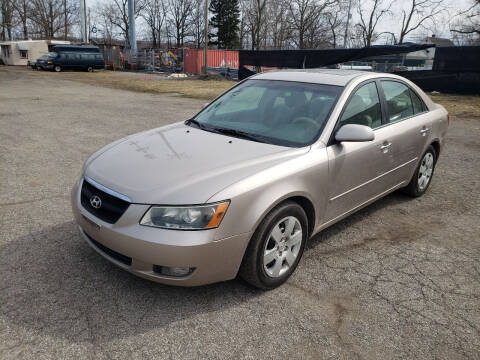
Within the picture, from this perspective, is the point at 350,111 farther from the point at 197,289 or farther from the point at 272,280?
the point at 197,289

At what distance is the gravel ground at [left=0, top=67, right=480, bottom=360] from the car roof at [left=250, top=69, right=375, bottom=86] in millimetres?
1508

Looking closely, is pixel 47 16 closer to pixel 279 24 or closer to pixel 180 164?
pixel 279 24

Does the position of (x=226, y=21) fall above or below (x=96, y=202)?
above

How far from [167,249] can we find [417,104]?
148 inches

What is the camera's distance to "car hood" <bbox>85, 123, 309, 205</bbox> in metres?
2.68

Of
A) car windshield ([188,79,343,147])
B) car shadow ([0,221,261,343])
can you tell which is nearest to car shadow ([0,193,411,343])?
car shadow ([0,221,261,343])

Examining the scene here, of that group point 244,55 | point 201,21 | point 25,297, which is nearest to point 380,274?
point 25,297

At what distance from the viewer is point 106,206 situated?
2838 mm

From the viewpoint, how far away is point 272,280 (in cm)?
304

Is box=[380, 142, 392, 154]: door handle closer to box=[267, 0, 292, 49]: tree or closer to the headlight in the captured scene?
the headlight

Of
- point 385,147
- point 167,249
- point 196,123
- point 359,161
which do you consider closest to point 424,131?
point 385,147

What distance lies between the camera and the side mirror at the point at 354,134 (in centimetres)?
330

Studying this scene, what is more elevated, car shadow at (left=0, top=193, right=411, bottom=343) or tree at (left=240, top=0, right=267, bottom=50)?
tree at (left=240, top=0, right=267, bottom=50)

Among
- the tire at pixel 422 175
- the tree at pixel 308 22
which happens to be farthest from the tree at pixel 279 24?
the tire at pixel 422 175
